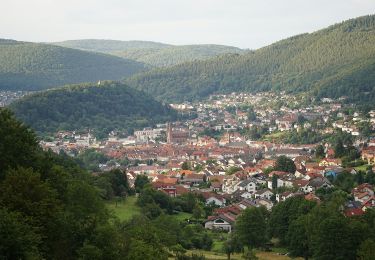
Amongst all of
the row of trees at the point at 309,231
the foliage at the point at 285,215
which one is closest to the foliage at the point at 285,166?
the row of trees at the point at 309,231

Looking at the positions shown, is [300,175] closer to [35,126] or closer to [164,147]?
[164,147]

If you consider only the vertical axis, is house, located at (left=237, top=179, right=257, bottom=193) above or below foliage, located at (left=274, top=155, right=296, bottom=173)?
below

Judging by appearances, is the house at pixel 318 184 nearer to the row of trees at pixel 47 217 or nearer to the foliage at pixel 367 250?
the foliage at pixel 367 250

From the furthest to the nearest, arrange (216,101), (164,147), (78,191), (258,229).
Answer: (216,101)
(164,147)
(258,229)
(78,191)

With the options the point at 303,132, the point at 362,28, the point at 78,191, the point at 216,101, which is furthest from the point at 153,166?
the point at 362,28

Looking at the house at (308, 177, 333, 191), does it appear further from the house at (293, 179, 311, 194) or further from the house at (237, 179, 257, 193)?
the house at (237, 179, 257, 193)

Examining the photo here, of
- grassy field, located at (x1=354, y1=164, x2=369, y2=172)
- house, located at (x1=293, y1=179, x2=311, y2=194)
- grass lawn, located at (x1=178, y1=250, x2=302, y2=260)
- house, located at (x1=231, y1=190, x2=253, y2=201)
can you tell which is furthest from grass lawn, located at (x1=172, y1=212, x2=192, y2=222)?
grassy field, located at (x1=354, y1=164, x2=369, y2=172)
